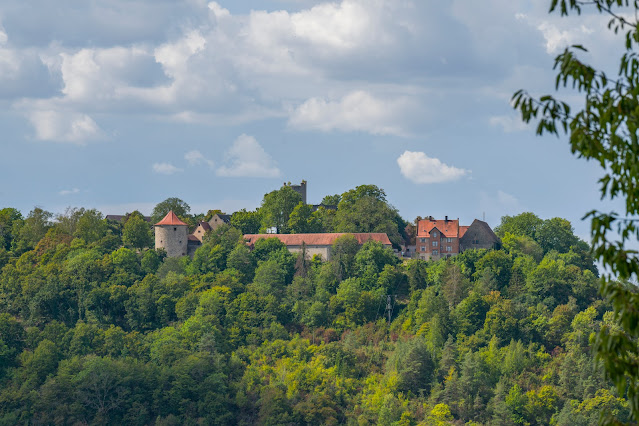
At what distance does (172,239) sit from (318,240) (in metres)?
11.8

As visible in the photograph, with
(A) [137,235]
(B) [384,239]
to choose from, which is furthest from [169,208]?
(B) [384,239]

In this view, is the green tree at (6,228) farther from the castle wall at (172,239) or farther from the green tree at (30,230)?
the castle wall at (172,239)

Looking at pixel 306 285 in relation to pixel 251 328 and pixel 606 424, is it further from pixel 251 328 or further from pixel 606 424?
pixel 606 424

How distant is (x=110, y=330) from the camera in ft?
262

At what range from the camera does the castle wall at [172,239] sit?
8488cm

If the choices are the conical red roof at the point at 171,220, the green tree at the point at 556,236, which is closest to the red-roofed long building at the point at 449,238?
the green tree at the point at 556,236

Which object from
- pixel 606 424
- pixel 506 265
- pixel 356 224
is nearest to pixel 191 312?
pixel 356 224

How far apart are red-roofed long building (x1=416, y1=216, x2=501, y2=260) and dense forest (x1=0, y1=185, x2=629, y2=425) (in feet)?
5.34

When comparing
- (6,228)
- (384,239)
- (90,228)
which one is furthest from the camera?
(6,228)

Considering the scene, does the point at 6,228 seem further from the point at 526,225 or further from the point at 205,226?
the point at 526,225

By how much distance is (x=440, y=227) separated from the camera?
8519 centimetres

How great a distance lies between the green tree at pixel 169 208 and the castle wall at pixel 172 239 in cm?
713

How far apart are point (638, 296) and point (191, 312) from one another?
70.3 meters

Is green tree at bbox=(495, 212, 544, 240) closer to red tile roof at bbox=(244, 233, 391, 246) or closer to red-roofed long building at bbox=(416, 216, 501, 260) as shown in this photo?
red-roofed long building at bbox=(416, 216, 501, 260)
